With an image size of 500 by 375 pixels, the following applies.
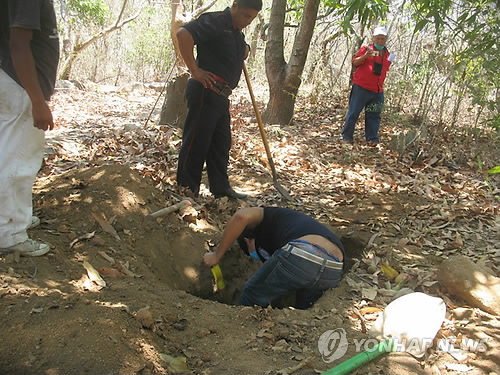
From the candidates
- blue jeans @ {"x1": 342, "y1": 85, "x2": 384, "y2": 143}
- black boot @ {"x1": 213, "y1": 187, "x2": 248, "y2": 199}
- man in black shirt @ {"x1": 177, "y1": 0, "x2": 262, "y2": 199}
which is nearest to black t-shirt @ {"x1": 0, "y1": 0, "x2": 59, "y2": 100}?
man in black shirt @ {"x1": 177, "y1": 0, "x2": 262, "y2": 199}

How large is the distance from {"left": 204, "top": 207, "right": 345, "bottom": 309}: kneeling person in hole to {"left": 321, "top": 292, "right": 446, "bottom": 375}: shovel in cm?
52

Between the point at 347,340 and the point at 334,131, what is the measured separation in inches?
218

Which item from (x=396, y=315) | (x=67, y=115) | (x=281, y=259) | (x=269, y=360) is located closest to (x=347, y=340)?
(x=396, y=315)

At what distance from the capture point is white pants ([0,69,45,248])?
8.04 feet

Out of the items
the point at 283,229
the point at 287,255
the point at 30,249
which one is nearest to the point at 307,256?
the point at 287,255

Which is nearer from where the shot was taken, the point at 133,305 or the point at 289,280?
the point at 133,305

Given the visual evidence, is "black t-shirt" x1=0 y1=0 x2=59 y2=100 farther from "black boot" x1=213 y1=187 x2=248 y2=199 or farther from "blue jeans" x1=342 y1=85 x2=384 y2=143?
"blue jeans" x1=342 y1=85 x2=384 y2=143

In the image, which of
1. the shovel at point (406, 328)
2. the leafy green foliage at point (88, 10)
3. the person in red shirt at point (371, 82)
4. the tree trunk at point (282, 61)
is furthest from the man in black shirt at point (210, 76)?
the leafy green foliage at point (88, 10)

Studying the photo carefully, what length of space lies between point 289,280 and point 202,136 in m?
1.86

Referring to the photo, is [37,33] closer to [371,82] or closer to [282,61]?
[371,82]

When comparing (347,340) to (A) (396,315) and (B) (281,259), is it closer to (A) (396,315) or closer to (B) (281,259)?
(A) (396,315)

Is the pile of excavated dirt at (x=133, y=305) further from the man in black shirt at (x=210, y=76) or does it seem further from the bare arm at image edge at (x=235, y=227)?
the man in black shirt at (x=210, y=76)

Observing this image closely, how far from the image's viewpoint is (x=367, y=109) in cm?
656

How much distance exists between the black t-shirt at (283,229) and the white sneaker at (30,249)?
1558mm
